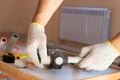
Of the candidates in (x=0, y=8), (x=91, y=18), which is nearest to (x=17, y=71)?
(x=91, y=18)

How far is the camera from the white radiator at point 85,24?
8.88 feet

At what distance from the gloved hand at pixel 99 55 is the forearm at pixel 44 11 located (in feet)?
0.85

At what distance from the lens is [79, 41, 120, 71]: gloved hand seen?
104cm

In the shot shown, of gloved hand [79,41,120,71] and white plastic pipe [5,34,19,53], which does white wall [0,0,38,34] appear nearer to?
white plastic pipe [5,34,19,53]

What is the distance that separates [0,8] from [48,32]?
0.83 meters

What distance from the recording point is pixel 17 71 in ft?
3.17

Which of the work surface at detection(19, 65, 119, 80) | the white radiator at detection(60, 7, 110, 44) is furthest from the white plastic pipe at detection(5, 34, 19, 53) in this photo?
the white radiator at detection(60, 7, 110, 44)

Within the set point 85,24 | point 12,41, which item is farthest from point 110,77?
point 85,24

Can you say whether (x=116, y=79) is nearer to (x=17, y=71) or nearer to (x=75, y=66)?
(x=75, y=66)

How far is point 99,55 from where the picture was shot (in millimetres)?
1056

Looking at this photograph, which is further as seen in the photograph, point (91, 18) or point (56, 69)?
point (91, 18)

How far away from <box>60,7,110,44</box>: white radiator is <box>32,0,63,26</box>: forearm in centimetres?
158

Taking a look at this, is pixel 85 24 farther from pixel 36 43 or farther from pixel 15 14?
pixel 36 43

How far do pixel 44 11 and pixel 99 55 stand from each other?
36 centimetres
